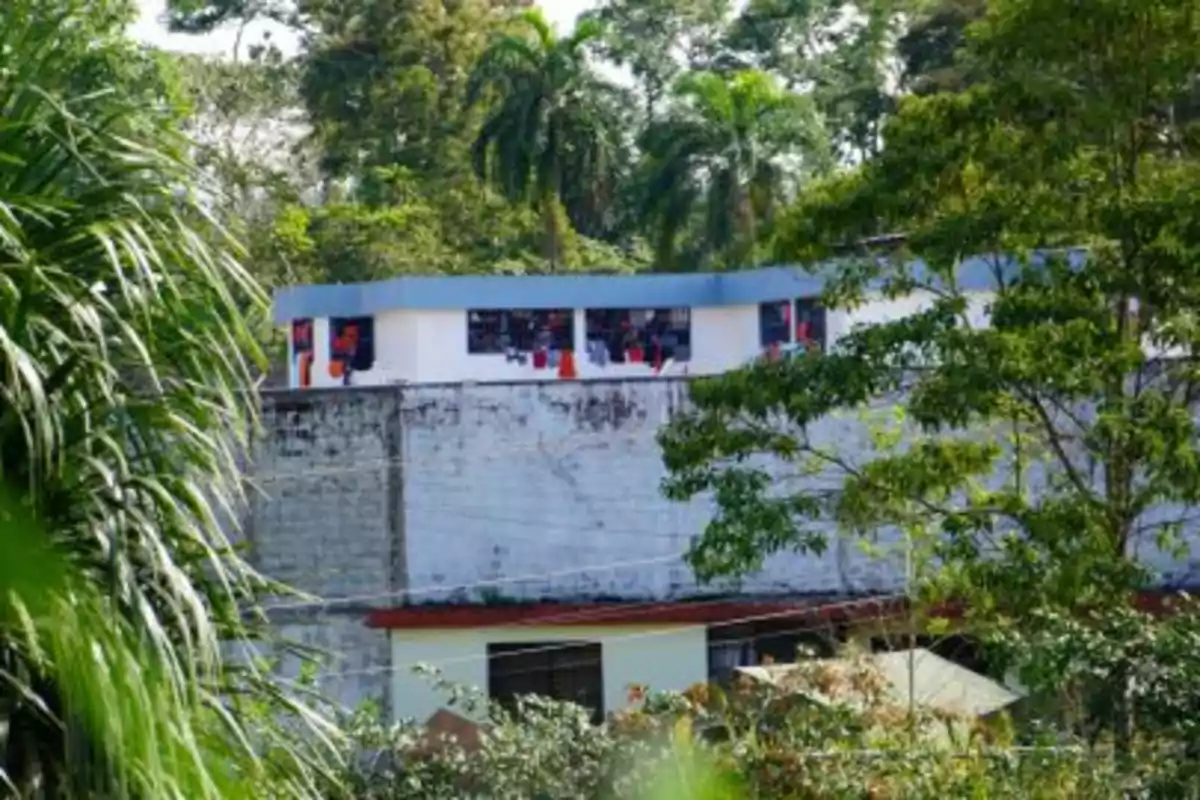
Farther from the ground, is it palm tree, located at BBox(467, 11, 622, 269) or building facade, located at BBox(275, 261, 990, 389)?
palm tree, located at BBox(467, 11, 622, 269)

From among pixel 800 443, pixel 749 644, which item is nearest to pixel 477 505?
pixel 749 644

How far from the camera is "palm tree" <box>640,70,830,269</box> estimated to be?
3572cm

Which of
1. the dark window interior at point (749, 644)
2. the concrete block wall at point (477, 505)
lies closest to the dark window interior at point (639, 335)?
the concrete block wall at point (477, 505)

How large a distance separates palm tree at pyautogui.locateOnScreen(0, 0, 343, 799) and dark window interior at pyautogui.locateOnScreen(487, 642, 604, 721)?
13.1 m

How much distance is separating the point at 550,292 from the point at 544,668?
28.5 feet

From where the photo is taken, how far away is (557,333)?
1126 inches

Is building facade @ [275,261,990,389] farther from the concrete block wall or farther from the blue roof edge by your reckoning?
the concrete block wall

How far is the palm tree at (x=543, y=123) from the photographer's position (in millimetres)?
35969

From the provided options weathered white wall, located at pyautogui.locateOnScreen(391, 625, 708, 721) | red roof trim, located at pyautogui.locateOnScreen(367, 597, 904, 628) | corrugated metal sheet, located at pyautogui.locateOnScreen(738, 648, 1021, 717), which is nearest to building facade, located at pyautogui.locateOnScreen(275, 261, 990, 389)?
red roof trim, located at pyautogui.locateOnScreen(367, 597, 904, 628)

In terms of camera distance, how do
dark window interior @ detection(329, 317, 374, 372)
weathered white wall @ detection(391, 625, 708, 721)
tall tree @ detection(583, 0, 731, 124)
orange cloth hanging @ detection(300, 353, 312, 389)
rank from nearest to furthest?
weathered white wall @ detection(391, 625, 708, 721) → dark window interior @ detection(329, 317, 374, 372) → orange cloth hanging @ detection(300, 353, 312, 389) → tall tree @ detection(583, 0, 731, 124)

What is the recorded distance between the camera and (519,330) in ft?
93.6

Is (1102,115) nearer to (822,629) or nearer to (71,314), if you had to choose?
(71,314)

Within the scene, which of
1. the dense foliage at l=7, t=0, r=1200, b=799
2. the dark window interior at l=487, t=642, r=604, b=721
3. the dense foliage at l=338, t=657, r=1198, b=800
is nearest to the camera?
the dense foliage at l=7, t=0, r=1200, b=799

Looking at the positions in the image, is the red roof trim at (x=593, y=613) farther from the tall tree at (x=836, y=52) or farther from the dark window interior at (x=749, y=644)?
the tall tree at (x=836, y=52)
